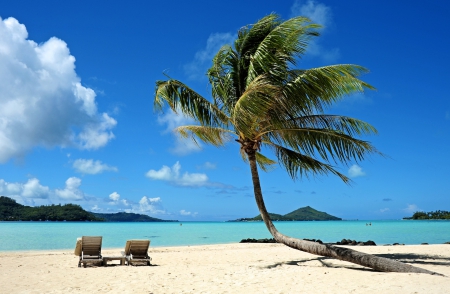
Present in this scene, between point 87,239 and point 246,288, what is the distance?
213 inches

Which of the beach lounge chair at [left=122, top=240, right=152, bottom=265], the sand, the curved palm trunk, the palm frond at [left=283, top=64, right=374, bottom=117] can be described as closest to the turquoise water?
the beach lounge chair at [left=122, top=240, right=152, bottom=265]

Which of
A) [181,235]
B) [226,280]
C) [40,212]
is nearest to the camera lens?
[226,280]

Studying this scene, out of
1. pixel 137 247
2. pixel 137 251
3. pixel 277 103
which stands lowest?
pixel 137 251

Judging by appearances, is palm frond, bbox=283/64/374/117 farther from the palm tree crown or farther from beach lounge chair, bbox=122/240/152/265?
beach lounge chair, bbox=122/240/152/265

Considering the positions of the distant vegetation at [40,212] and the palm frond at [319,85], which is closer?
the palm frond at [319,85]

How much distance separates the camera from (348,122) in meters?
10.7

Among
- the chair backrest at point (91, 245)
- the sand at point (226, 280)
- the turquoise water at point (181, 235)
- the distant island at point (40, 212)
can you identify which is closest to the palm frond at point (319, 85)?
the sand at point (226, 280)

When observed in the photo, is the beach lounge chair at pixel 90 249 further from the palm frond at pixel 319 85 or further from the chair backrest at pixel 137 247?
the palm frond at pixel 319 85

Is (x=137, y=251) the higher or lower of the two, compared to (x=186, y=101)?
lower

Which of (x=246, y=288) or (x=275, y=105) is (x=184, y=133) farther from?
(x=246, y=288)

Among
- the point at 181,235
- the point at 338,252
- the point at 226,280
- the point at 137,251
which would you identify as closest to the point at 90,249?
the point at 137,251

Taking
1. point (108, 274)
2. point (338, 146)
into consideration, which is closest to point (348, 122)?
point (338, 146)

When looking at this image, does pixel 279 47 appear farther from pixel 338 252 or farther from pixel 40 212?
pixel 40 212

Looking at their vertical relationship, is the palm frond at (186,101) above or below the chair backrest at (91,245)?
above
